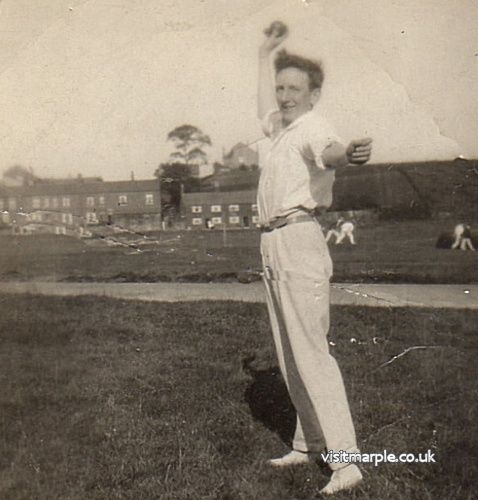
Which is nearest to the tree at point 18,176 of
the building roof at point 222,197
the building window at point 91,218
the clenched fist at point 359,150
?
the building window at point 91,218

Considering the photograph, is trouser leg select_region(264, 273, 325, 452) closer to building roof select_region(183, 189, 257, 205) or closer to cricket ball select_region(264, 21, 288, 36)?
building roof select_region(183, 189, 257, 205)

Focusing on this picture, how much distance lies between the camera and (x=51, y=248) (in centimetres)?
319

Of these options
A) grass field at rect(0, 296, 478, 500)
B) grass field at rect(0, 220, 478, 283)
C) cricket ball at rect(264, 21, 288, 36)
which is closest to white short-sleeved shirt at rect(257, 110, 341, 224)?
cricket ball at rect(264, 21, 288, 36)

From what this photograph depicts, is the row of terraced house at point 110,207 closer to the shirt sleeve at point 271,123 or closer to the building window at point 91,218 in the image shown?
the building window at point 91,218

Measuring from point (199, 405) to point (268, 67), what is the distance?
1424 mm

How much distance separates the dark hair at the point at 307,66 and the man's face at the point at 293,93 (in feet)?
0.05

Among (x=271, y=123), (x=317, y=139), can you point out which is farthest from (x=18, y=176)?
(x=317, y=139)

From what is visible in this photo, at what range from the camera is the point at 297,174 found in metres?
1.92

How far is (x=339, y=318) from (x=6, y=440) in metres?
2.17

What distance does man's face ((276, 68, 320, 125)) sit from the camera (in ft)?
6.48

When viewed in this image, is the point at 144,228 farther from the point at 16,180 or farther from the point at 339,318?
the point at 339,318

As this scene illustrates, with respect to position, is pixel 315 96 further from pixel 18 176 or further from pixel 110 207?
pixel 18 176

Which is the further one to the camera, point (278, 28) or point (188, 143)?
point (188, 143)

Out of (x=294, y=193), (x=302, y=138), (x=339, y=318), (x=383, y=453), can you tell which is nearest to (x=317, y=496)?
(x=383, y=453)
